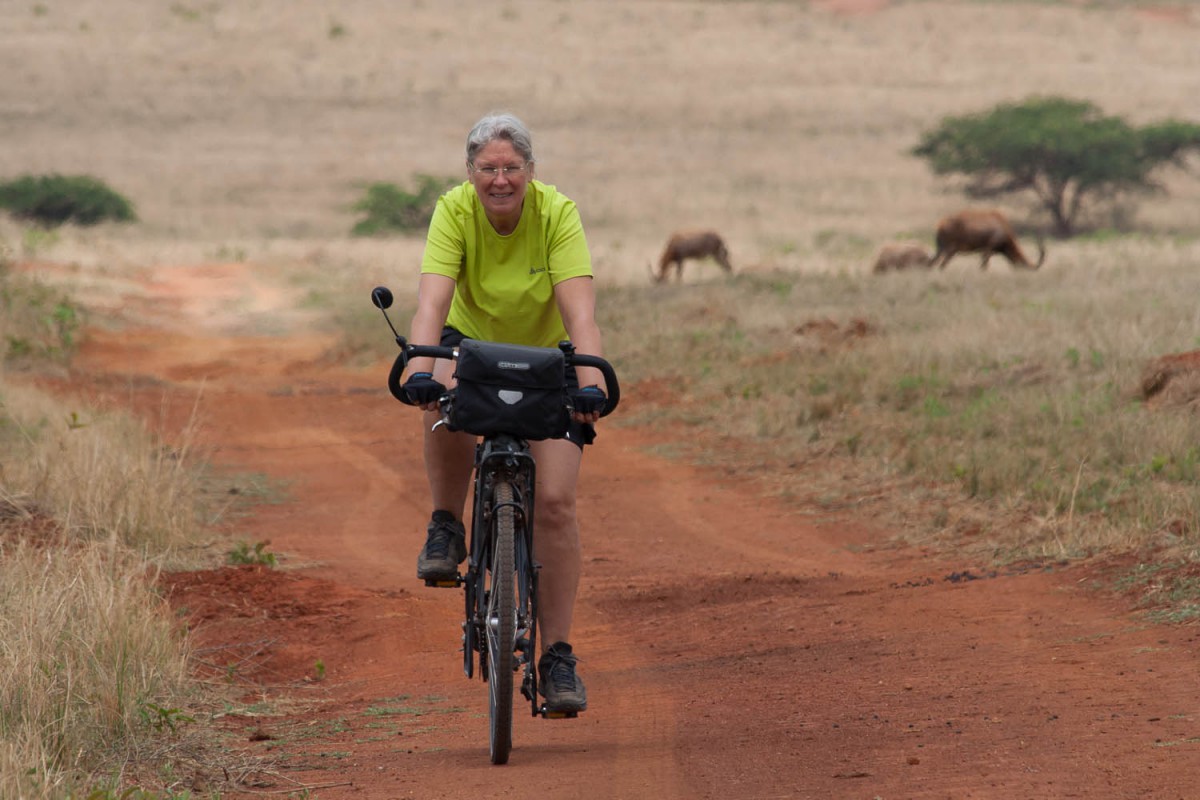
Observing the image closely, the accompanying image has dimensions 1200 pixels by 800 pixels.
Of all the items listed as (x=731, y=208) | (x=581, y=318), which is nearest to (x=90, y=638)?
(x=581, y=318)

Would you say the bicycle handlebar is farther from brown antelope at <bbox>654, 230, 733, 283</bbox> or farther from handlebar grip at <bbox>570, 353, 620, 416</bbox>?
brown antelope at <bbox>654, 230, 733, 283</bbox>

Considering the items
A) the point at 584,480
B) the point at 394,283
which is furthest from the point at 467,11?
the point at 584,480

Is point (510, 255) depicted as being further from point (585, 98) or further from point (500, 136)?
point (585, 98)

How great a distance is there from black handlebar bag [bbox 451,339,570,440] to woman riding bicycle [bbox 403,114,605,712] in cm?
14

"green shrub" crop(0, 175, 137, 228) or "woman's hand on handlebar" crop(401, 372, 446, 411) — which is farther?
"green shrub" crop(0, 175, 137, 228)

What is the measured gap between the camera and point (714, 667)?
6.23m

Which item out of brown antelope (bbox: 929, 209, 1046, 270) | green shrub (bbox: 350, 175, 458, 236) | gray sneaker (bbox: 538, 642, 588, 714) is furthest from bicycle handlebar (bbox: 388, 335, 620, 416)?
green shrub (bbox: 350, 175, 458, 236)

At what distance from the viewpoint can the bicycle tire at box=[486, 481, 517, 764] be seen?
4637mm

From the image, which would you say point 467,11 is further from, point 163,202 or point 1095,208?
point 1095,208

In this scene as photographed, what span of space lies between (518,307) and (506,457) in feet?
2.10

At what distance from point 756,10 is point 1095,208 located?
33315 millimetres

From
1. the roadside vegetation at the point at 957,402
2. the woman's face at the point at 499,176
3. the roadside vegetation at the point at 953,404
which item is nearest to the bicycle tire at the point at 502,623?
the woman's face at the point at 499,176

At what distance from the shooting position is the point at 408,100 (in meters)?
63.0

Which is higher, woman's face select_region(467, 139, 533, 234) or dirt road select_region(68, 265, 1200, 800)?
woman's face select_region(467, 139, 533, 234)
